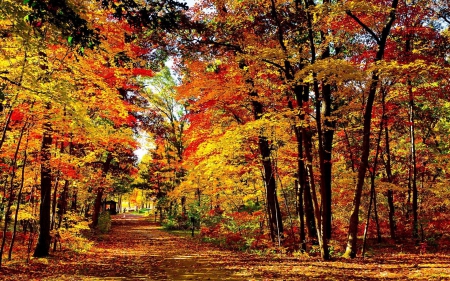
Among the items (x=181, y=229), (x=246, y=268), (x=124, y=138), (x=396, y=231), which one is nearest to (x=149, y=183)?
(x=181, y=229)

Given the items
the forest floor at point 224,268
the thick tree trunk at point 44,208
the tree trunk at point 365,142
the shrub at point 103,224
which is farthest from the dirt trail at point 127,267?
the shrub at point 103,224

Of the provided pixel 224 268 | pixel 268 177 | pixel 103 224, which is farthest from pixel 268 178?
pixel 103 224

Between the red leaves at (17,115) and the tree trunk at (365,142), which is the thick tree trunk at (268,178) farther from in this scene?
the red leaves at (17,115)

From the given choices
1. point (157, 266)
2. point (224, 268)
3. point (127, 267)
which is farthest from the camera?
point (157, 266)

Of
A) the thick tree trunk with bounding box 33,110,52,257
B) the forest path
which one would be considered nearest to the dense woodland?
the thick tree trunk with bounding box 33,110,52,257

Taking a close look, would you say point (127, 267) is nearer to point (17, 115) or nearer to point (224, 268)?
point (224, 268)

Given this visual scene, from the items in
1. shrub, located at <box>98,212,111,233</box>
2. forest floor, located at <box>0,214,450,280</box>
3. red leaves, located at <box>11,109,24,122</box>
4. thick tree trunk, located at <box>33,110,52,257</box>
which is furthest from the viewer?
shrub, located at <box>98,212,111,233</box>

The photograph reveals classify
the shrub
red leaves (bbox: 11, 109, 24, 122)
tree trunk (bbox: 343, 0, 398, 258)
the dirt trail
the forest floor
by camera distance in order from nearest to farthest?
the forest floor → the dirt trail → red leaves (bbox: 11, 109, 24, 122) → tree trunk (bbox: 343, 0, 398, 258) → the shrub

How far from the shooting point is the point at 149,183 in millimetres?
38781

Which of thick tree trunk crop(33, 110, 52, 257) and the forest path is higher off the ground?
thick tree trunk crop(33, 110, 52, 257)

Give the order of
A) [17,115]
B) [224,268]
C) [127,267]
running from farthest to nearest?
[127,267] < [224,268] < [17,115]

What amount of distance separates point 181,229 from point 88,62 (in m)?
19.3

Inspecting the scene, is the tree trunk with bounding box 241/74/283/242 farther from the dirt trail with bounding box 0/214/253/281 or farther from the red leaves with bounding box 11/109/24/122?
the red leaves with bounding box 11/109/24/122

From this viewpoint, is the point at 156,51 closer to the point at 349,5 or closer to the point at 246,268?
the point at 349,5
